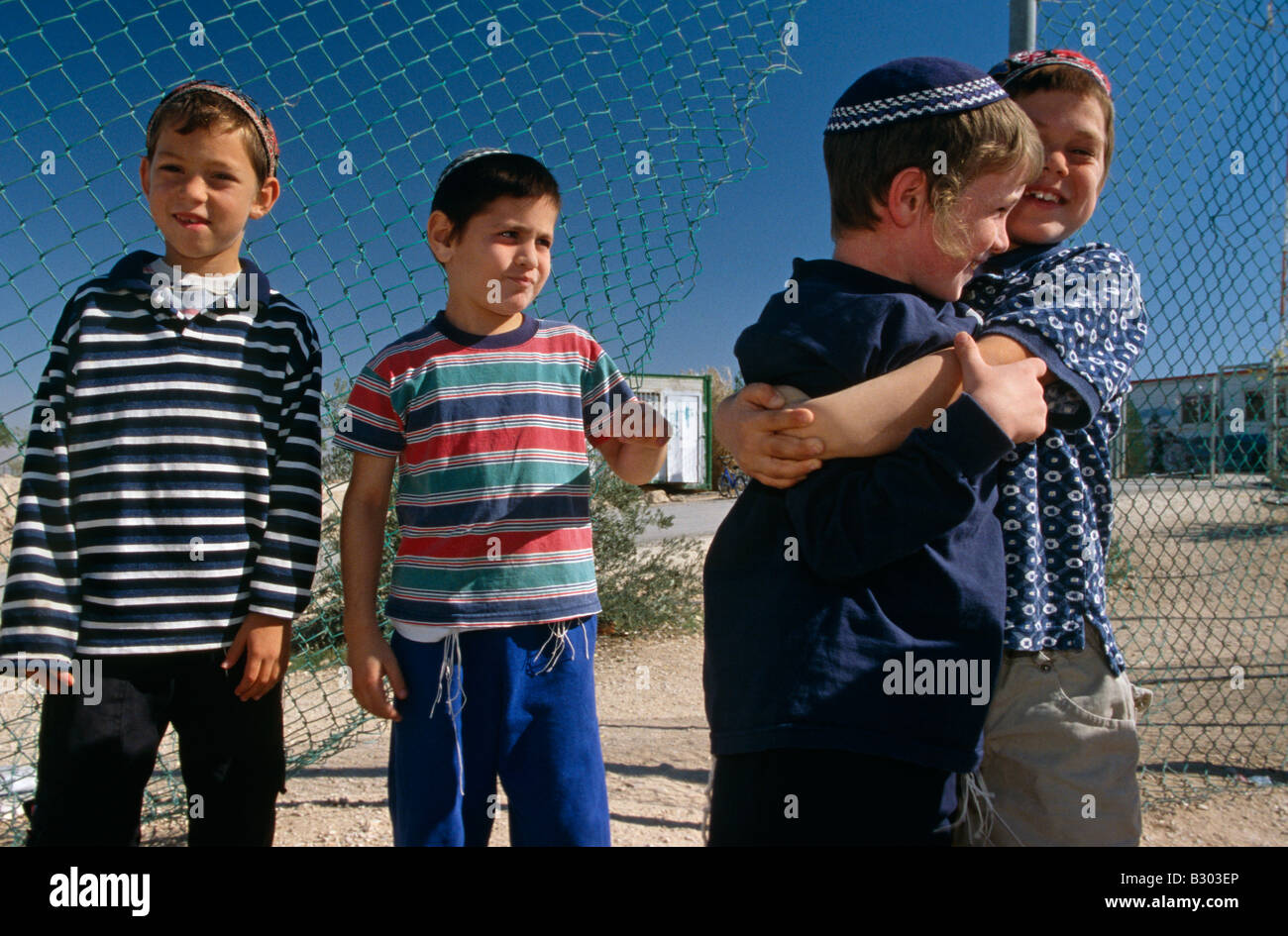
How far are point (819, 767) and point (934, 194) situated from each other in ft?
2.57

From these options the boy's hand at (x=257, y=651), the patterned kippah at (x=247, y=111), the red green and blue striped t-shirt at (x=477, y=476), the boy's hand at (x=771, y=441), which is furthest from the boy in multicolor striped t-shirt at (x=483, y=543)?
the boy's hand at (x=771, y=441)

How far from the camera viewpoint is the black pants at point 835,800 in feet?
3.70

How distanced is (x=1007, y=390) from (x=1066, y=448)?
10.4 inches

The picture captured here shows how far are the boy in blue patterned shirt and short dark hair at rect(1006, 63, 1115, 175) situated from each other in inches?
10.9

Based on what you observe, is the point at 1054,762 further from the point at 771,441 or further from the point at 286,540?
the point at 286,540

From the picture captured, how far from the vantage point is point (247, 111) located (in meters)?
1.84

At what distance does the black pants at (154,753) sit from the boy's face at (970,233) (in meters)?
1.47

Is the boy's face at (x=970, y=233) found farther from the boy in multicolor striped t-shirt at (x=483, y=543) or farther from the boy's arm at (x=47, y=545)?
the boy's arm at (x=47, y=545)

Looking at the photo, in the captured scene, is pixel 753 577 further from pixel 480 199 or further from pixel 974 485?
pixel 480 199

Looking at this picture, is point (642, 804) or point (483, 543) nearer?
point (483, 543)

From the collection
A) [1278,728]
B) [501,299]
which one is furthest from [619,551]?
[501,299]

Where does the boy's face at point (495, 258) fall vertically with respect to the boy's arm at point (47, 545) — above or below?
above

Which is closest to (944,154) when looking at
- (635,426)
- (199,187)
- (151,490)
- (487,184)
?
(635,426)
